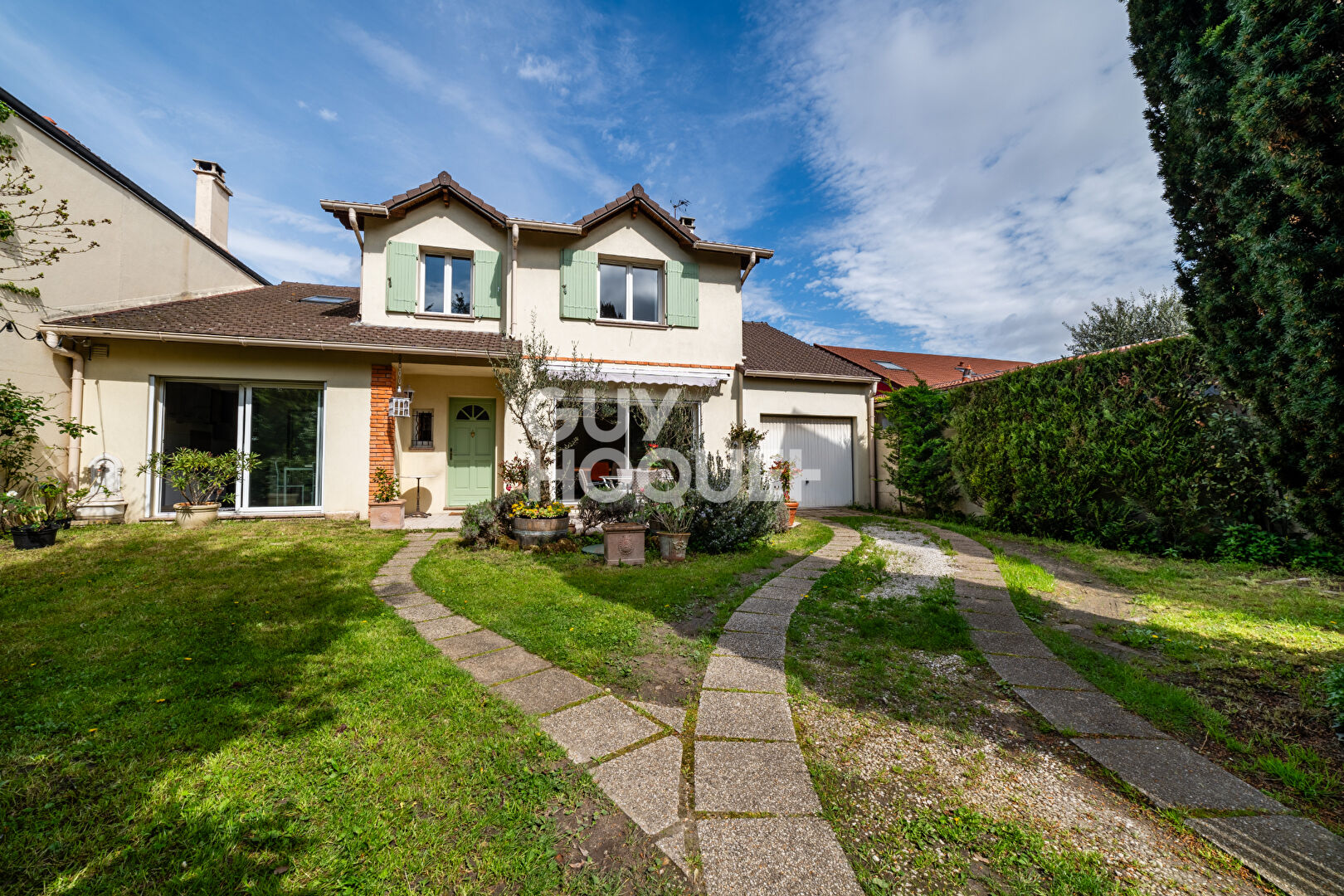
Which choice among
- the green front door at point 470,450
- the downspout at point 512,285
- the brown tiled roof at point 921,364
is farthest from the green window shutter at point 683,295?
the brown tiled roof at point 921,364

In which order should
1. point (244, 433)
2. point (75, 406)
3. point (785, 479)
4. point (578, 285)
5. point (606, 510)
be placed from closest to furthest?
point (606, 510), point (75, 406), point (244, 433), point (785, 479), point (578, 285)

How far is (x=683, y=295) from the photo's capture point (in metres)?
14.3

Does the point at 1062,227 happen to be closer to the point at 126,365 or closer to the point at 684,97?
the point at 684,97

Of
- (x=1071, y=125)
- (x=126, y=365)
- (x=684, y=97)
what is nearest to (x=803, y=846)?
(x=1071, y=125)

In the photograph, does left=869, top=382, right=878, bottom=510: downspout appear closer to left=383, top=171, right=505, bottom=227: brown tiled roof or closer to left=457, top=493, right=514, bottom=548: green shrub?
left=457, top=493, right=514, bottom=548: green shrub

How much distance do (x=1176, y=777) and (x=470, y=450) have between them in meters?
14.7

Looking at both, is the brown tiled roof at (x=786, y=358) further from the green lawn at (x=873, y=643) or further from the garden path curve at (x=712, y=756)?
the garden path curve at (x=712, y=756)

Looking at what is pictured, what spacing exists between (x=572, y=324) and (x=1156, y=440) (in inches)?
506

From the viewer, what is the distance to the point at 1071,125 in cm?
1109

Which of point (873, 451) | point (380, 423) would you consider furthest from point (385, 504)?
point (873, 451)

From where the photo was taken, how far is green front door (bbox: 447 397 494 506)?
1432 centimetres

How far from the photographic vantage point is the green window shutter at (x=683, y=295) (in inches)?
558

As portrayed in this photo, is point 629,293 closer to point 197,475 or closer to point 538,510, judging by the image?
point 538,510

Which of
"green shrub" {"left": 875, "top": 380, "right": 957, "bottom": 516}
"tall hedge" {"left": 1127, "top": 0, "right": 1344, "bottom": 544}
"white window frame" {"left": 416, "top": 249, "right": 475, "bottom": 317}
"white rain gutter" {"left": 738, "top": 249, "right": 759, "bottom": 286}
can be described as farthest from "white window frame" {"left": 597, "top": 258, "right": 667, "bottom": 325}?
"tall hedge" {"left": 1127, "top": 0, "right": 1344, "bottom": 544}
